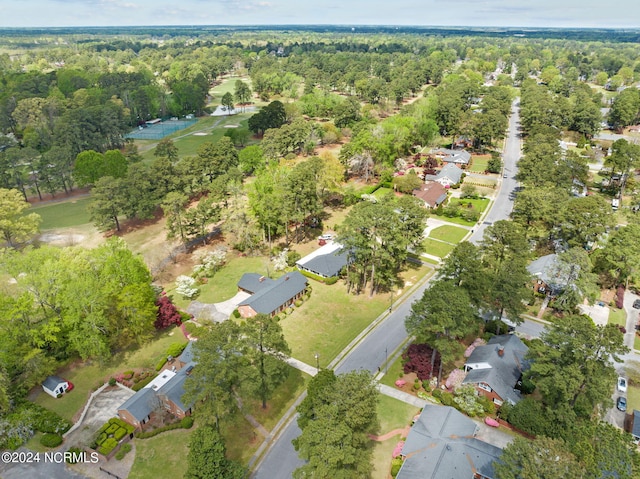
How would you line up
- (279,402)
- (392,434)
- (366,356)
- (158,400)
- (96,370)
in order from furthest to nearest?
(366,356)
(96,370)
(279,402)
(158,400)
(392,434)

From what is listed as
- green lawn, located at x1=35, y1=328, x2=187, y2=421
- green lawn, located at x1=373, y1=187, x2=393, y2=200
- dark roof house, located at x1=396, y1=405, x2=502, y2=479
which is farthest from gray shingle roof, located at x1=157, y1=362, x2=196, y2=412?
green lawn, located at x1=373, y1=187, x2=393, y2=200

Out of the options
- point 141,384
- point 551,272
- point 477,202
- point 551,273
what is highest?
→ point 551,272

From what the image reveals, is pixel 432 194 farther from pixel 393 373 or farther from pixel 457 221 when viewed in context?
pixel 393 373

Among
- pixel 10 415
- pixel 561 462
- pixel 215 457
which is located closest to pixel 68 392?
pixel 10 415

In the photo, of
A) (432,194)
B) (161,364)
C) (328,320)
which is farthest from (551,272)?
(161,364)

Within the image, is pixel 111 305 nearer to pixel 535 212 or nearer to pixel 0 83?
pixel 535 212

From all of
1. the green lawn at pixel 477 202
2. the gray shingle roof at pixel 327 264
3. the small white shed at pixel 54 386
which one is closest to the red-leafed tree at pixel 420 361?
the gray shingle roof at pixel 327 264
